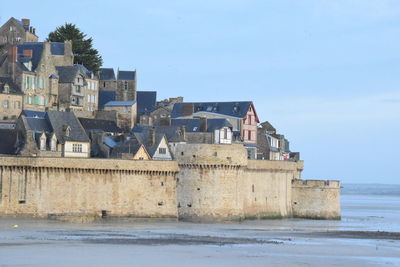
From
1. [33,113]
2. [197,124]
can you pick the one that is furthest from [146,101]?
[33,113]

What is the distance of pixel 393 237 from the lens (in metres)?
60.2

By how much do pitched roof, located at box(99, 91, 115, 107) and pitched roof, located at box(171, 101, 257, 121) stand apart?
19.0ft

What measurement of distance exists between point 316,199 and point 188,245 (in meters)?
28.1

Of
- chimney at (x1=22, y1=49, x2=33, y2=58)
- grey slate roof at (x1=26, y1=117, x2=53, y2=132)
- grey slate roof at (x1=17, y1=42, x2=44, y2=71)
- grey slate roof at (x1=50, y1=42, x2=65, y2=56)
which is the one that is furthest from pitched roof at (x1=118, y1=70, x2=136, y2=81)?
grey slate roof at (x1=26, y1=117, x2=53, y2=132)

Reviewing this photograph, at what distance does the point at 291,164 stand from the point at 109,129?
43.9 ft

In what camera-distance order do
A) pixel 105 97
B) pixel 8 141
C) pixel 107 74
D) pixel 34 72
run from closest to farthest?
pixel 8 141, pixel 34 72, pixel 105 97, pixel 107 74

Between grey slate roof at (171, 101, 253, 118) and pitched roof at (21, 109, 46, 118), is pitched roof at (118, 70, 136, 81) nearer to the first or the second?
grey slate roof at (171, 101, 253, 118)

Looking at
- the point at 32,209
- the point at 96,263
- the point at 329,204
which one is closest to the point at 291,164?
the point at 329,204

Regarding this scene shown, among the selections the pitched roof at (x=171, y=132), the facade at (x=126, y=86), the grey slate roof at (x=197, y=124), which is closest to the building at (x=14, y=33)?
the facade at (x=126, y=86)

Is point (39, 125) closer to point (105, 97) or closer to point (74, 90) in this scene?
point (74, 90)

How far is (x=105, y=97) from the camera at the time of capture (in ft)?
298

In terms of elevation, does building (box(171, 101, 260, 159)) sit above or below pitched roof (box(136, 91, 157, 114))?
below

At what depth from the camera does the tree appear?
97662mm

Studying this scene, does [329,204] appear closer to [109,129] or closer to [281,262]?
[109,129]
